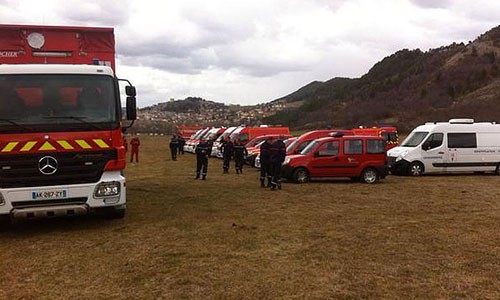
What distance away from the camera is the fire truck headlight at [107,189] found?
8750 mm

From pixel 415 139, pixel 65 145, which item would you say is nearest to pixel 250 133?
pixel 415 139

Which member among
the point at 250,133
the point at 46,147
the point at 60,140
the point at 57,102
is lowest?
the point at 46,147

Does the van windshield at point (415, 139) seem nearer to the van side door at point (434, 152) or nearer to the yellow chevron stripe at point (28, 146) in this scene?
the van side door at point (434, 152)

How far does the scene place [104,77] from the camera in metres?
9.05

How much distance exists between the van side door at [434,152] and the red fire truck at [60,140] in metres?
13.9

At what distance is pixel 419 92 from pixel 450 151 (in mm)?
77843

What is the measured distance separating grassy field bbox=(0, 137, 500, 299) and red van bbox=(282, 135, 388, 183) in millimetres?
3786

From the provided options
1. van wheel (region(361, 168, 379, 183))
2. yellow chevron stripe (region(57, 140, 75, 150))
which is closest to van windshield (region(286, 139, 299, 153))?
van wheel (region(361, 168, 379, 183))

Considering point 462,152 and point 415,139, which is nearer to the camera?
point 462,152

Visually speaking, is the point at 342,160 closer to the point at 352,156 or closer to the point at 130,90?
the point at 352,156

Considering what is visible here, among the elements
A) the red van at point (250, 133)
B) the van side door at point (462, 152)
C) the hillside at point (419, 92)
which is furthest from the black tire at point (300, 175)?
the hillside at point (419, 92)

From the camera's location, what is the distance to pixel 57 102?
8.62 metres

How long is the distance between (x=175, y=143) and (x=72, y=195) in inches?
Result: 851

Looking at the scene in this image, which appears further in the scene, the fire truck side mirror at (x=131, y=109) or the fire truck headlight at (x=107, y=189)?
the fire truck side mirror at (x=131, y=109)
